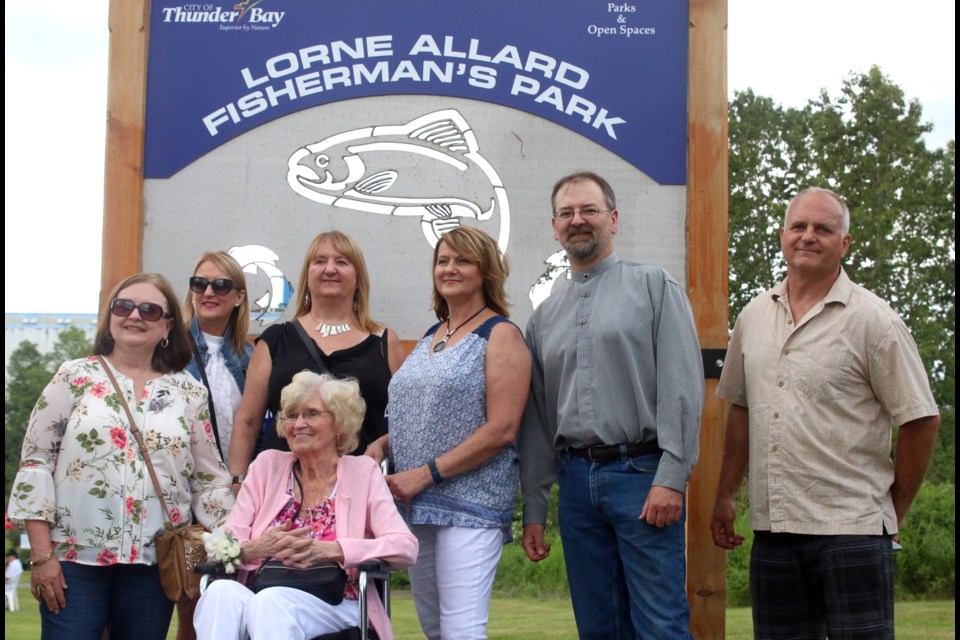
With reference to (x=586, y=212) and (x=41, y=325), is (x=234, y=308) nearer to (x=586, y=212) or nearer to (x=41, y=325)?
(x=586, y=212)

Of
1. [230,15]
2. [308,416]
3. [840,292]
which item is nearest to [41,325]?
[230,15]

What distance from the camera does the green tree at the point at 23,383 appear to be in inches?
1602

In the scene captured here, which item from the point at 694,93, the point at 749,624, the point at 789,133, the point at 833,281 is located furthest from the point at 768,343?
Answer: the point at 789,133

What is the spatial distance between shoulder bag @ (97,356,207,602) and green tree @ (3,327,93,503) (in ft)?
120

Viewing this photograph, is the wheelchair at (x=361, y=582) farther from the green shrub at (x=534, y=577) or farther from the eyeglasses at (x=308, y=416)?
the green shrub at (x=534, y=577)

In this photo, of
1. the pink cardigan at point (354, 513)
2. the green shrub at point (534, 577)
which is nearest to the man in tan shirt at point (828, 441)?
the pink cardigan at point (354, 513)

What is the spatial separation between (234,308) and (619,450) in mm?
1719

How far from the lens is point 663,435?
3.64 metres

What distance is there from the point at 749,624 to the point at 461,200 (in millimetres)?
5440

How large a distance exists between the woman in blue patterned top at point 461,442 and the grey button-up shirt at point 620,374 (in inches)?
4.6

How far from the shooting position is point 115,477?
375 cm

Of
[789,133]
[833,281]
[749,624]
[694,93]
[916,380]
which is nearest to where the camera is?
[916,380]

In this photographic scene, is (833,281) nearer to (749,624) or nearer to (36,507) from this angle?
(36,507)

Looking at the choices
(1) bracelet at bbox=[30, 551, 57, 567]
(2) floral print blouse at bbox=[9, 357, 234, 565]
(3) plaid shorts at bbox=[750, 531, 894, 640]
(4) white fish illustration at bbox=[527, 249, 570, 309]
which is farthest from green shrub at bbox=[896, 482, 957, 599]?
(1) bracelet at bbox=[30, 551, 57, 567]
